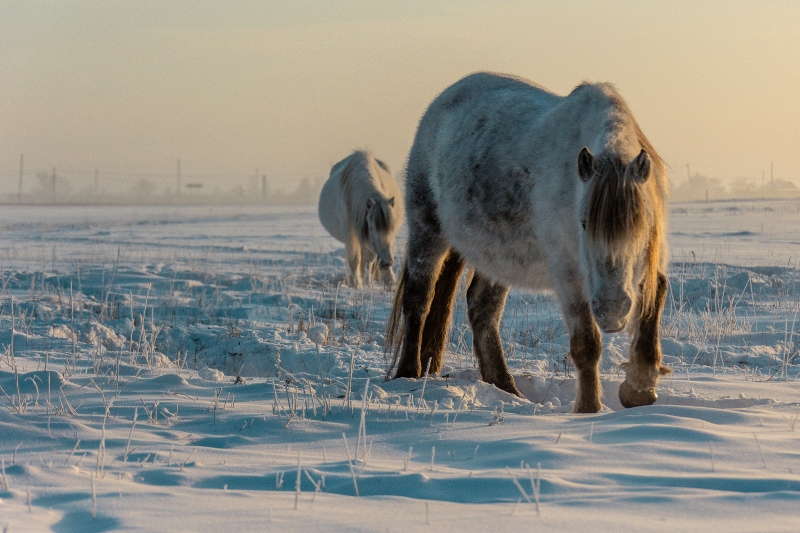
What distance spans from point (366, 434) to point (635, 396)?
1.63 m

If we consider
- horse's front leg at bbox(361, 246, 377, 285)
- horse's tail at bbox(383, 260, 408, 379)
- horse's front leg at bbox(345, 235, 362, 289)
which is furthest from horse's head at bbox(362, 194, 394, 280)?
horse's tail at bbox(383, 260, 408, 379)

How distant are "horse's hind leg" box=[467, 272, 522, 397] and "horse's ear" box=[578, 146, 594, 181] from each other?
6.64ft

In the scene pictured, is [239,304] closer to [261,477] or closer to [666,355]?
[666,355]

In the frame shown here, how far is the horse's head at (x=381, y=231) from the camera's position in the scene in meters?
12.2

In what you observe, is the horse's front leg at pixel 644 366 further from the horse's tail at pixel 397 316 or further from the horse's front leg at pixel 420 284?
the horse's tail at pixel 397 316

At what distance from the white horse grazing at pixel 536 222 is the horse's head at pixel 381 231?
18.8 feet

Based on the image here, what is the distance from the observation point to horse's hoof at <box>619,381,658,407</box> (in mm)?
4500

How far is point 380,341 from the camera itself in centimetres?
741

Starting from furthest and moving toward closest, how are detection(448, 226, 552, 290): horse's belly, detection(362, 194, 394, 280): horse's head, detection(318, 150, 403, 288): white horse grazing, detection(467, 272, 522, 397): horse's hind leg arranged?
1. detection(318, 150, 403, 288): white horse grazing
2. detection(362, 194, 394, 280): horse's head
3. detection(467, 272, 522, 397): horse's hind leg
4. detection(448, 226, 552, 290): horse's belly

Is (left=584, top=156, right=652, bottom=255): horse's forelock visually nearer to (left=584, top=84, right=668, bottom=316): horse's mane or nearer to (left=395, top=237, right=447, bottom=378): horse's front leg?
(left=584, top=84, right=668, bottom=316): horse's mane

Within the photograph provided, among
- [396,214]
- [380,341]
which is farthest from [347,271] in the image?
[380,341]

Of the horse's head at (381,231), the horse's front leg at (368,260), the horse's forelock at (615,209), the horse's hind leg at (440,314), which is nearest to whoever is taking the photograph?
the horse's forelock at (615,209)

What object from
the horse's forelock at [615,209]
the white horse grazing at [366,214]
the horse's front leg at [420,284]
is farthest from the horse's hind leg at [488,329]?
the white horse grazing at [366,214]

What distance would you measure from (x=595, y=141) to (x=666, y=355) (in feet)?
8.89
